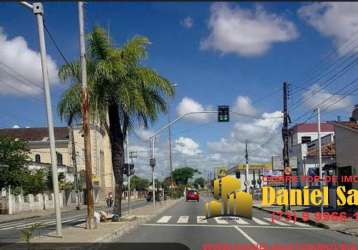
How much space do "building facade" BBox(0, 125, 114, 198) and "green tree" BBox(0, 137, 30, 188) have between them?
23.5 m

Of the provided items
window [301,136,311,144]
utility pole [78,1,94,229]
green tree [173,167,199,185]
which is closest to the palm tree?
utility pole [78,1,94,229]

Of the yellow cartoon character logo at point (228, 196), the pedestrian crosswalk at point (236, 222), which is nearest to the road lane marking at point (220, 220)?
→ the pedestrian crosswalk at point (236, 222)

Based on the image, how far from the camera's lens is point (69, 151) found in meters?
95.0

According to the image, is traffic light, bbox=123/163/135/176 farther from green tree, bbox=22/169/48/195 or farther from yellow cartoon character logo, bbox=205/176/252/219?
green tree, bbox=22/169/48/195

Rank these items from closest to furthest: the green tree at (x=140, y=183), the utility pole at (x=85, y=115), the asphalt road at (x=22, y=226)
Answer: the utility pole at (x=85, y=115), the asphalt road at (x=22, y=226), the green tree at (x=140, y=183)

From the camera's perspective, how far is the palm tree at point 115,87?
2623 centimetres

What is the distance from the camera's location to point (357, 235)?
70.9ft

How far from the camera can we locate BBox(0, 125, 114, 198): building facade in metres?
90.2

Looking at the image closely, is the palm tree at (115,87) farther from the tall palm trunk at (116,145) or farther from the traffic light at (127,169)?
the traffic light at (127,169)

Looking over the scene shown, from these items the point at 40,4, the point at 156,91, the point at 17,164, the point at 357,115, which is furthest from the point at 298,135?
the point at 40,4

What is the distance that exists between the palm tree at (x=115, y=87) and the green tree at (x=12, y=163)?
22.3 meters

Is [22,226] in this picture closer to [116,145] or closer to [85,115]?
[116,145]

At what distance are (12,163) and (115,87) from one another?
25.0m

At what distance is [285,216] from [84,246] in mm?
22307
